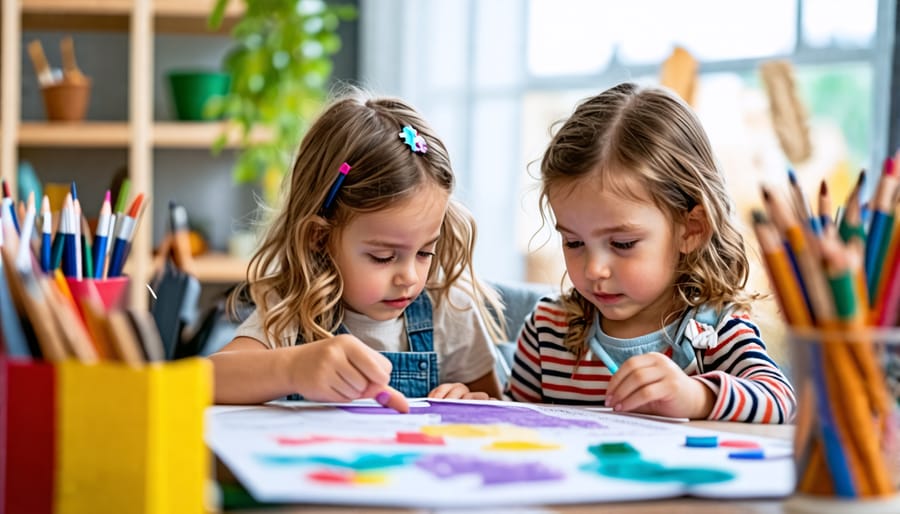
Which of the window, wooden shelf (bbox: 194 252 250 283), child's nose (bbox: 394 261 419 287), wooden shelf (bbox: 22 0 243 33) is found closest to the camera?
child's nose (bbox: 394 261 419 287)

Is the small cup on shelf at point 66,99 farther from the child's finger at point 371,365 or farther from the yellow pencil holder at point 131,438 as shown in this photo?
the yellow pencil holder at point 131,438

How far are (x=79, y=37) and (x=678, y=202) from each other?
3.02 meters

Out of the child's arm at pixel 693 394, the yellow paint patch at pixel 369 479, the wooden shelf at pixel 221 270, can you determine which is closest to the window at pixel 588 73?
the wooden shelf at pixel 221 270

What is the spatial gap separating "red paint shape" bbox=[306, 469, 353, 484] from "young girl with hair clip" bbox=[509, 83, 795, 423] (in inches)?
20.6

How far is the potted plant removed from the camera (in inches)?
127

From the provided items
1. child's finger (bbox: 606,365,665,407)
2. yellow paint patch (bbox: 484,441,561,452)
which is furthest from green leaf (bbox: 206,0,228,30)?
yellow paint patch (bbox: 484,441,561,452)

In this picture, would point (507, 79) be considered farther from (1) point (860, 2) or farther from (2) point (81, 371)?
(2) point (81, 371)

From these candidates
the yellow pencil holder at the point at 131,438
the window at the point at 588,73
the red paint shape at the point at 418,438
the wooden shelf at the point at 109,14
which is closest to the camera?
the yellow pencil holder at the point at 131,438

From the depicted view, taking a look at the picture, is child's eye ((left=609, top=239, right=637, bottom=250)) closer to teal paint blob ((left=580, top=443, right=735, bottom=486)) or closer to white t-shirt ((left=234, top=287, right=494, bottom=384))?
white t-shirt ((left=234, top=287, right=494, bottom=384))

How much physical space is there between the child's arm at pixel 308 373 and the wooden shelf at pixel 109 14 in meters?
2.44

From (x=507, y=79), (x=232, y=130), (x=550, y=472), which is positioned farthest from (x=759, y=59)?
(x=550, y=472)

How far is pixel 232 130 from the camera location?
3432mm

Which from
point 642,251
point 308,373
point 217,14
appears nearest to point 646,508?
point 308,373

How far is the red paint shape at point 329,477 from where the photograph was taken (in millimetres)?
652
